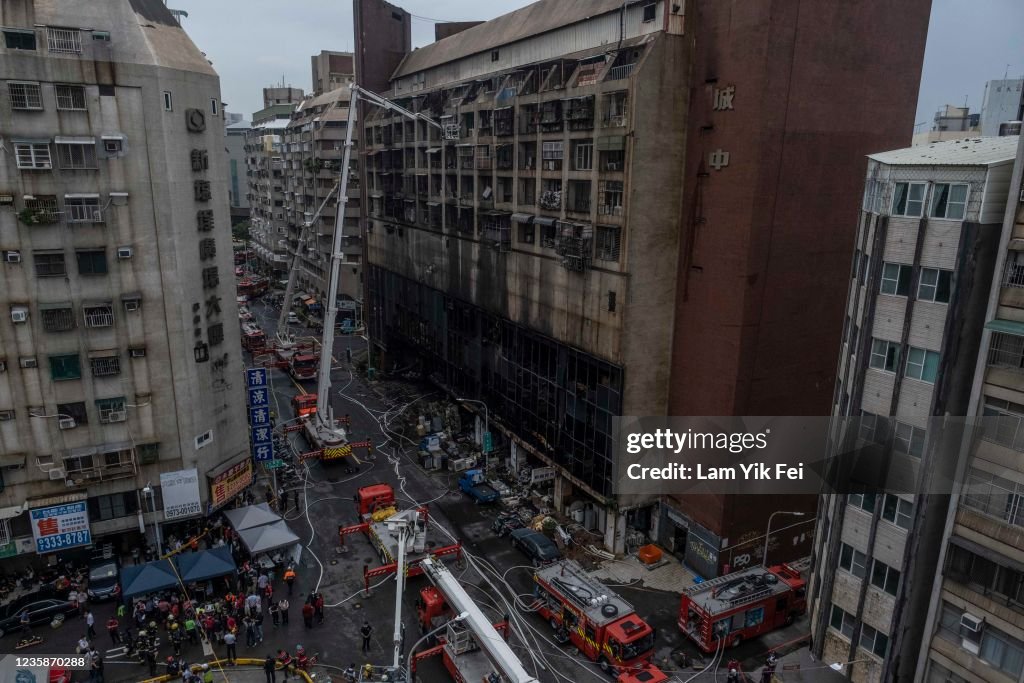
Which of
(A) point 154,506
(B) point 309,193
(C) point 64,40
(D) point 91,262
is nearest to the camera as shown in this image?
(C) point 64,40

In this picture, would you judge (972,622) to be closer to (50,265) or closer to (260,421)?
(260,421)

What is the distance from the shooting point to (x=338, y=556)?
41.9 metres

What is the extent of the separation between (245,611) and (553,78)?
36129mm

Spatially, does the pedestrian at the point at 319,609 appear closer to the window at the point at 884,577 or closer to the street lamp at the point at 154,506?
the street lamp at the point at 154,506

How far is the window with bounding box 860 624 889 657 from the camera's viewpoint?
2562 centimetres

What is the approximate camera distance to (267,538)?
3925cm

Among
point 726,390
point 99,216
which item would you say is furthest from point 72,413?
point 726,390

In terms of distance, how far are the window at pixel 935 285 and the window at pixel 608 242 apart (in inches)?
684

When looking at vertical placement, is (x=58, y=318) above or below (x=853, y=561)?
above

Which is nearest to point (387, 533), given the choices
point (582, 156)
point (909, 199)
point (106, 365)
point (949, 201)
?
point (106, 365)

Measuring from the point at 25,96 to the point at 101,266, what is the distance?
893 centimetres

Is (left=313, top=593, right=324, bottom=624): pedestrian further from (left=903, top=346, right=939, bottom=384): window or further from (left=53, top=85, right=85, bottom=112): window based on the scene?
(left=903, top=346, right=939, bottom=384): window

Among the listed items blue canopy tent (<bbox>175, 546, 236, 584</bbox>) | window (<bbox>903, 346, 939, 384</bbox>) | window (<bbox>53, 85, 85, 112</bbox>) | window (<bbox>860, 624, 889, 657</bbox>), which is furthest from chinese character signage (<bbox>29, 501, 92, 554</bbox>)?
window (<bbox>903, 346, 939, 384</bbox>)

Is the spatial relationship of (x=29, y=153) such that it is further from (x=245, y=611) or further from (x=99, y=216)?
(x=245, y=611)
